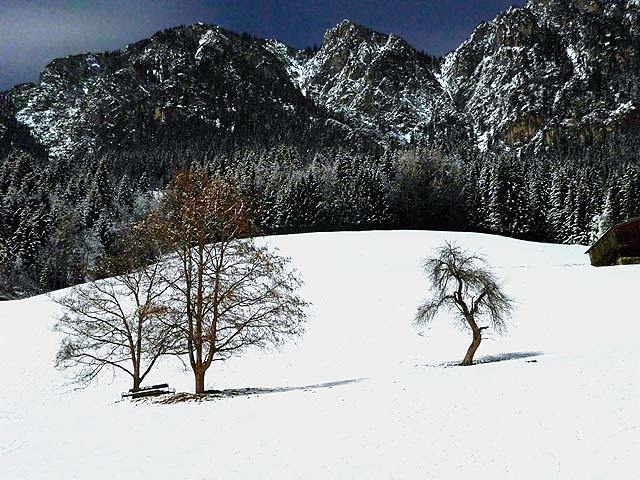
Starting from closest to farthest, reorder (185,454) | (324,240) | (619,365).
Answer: (185,454)
(619,365)
(324,240)

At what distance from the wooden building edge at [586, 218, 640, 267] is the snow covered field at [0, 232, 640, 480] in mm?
12618

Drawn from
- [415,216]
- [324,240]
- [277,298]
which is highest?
[415,216]

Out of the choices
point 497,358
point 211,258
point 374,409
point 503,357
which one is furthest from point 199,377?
point 503,357

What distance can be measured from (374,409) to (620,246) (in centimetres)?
5049

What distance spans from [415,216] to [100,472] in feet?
336

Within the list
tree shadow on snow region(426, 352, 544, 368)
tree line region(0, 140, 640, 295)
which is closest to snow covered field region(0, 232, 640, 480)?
tree shadow on snow region(426, 352, 544, 368)

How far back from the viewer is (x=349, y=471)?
12961mm

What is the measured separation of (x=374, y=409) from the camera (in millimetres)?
18859

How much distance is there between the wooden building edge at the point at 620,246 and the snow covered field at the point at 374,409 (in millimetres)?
12618

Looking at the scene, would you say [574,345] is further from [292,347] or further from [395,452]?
[395,452]

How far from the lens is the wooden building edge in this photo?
5716 cm

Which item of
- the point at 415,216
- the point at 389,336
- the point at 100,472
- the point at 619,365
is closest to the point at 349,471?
the point at 100,472

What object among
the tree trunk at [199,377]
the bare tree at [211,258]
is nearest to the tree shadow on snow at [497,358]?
the bare tree at [211,258]

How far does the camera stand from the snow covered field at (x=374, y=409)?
13.3 m
